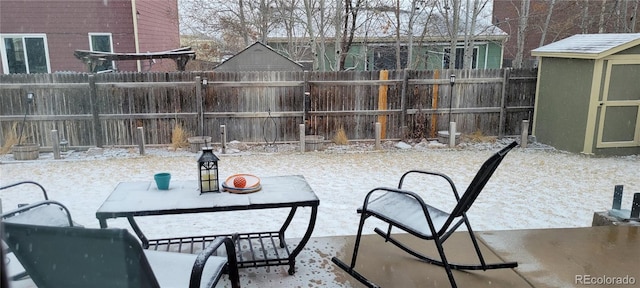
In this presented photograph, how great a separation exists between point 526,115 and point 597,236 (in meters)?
4.90

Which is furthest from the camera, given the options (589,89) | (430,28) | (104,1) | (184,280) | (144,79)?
(430,28)

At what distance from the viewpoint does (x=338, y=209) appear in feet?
13.4

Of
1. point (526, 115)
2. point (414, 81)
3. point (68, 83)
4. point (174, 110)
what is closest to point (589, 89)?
point (526, 115)

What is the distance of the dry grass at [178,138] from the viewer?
663 centimetres

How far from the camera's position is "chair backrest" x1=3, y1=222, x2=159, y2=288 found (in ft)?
4.40

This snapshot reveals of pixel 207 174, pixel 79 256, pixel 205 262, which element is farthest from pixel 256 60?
pixel 79 256

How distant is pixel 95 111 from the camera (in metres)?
6.55

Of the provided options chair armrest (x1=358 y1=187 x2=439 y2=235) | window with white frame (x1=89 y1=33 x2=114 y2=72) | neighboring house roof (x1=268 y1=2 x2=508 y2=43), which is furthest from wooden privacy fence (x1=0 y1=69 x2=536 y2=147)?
chair armrest (x1=358 y1=187 x2=439 y2=235)

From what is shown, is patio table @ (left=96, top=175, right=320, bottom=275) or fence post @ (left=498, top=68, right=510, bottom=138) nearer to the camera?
patio table @ (left=96, top=175, right=320, bottom=275)

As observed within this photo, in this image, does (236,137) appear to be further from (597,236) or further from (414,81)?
(597,236)

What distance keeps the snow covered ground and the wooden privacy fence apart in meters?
0.34

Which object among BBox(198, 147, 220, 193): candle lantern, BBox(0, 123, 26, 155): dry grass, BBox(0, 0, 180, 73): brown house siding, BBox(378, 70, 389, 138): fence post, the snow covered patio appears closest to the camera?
the snow covered patio

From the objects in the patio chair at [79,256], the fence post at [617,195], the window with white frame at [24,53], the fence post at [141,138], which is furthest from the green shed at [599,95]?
the window with white frame at [24,53]

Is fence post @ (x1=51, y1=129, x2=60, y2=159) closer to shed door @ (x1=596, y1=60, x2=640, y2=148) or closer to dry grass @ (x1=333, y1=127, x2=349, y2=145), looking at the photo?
dry grass @ (x1=333, y1=127, x2=349, y2=145)
